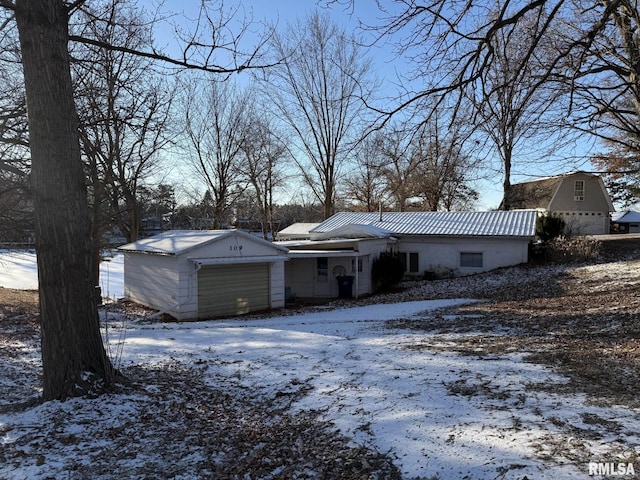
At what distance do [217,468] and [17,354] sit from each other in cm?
600

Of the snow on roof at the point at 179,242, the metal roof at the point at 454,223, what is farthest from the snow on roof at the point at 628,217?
the snow on roof at the point at 179,242

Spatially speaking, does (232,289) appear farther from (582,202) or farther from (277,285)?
(582,202)

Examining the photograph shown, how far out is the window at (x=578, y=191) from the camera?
116 ft

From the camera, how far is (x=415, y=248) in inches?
949

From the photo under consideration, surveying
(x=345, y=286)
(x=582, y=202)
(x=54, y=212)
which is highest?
(x=582, y=202)

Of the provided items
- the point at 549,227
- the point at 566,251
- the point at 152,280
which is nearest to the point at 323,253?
the point at 152,280

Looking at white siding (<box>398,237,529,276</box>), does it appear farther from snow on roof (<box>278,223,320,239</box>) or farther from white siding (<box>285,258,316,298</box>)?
snow on roof (<box>278,223,320,239</box>)

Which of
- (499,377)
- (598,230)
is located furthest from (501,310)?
(598,230)

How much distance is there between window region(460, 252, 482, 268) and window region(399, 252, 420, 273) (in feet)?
7.83

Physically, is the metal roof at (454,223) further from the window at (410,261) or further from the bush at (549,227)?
the window at (410,261)

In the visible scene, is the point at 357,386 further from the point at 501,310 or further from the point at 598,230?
the point at 598,230

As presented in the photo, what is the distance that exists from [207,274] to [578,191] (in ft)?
107

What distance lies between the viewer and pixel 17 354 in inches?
293

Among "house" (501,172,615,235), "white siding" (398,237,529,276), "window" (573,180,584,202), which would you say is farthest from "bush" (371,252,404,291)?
"window" (573,180,584,202)
